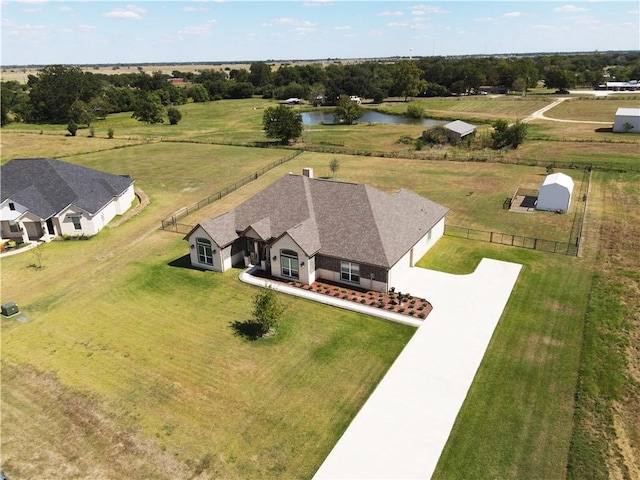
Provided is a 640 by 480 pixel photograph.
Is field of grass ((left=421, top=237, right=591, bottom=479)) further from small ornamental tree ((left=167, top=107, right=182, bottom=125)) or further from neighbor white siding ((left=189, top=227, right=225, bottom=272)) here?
small ornamental tree ((left=167, top=107, right=182, bottom=125))

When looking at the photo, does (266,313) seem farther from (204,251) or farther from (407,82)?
(407,82)

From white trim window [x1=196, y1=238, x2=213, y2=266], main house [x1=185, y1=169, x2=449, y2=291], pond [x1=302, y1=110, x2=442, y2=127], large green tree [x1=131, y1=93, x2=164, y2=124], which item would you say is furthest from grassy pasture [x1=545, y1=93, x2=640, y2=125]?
large green tree [x1=131, y1=93, x2=164, y2=124]

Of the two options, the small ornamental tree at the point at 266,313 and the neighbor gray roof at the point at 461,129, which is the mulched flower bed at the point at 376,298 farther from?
the neighbor gray roof at the point at 461,129

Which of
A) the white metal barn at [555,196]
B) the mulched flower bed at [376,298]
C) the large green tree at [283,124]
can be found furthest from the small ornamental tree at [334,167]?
the mulched flower bed at [376,298]

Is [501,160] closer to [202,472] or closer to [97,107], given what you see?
[202,472]

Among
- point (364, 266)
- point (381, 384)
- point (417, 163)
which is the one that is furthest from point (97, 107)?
point (381, 384)
